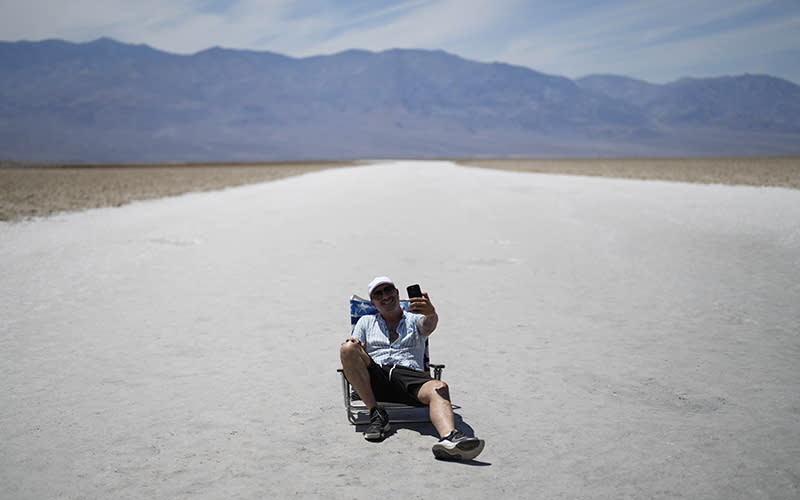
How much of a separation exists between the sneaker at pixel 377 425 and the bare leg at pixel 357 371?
71 millimetres

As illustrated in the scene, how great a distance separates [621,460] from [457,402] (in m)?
1.31

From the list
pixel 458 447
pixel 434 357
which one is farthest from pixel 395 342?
pixel 434 357

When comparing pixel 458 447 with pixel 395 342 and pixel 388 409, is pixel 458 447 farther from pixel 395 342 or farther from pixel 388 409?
pixel 395 342

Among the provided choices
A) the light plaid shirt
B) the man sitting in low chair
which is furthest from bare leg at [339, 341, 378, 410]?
the light plaid shirt

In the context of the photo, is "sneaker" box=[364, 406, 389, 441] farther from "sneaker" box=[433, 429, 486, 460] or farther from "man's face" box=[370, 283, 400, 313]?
"man's face" box=[370, 283, 400, 313]

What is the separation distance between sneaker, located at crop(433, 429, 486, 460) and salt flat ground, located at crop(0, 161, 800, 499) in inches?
A: 2.7

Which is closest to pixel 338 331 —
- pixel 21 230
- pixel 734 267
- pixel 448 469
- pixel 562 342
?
pixel 562 342

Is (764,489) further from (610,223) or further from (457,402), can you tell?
(610,223)

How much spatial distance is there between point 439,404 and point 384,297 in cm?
87

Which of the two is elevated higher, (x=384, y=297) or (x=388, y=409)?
(x=384, y=297)

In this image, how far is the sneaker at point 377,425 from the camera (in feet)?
14.3

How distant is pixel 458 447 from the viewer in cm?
397

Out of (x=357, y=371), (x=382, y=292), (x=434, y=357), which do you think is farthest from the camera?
(x=434, y=357)

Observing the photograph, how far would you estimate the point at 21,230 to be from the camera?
17.3 metres
